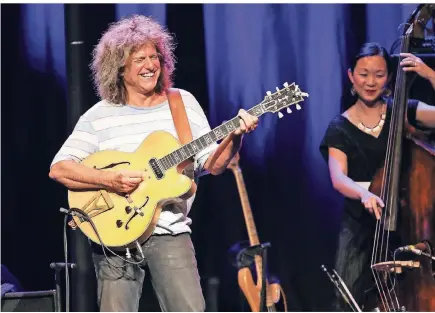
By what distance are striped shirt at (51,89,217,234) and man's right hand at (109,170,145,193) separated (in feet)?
0.53

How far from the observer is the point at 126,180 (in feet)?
13.3

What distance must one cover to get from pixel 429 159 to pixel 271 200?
112 centimetres

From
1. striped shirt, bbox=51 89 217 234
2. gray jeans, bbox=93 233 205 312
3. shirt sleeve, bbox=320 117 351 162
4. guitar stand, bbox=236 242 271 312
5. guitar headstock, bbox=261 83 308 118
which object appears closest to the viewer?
gray jeans, bbox=93 233 205 312

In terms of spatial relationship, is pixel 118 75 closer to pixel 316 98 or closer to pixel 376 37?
pixel 316 98

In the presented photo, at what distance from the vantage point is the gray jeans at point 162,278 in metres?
3.94

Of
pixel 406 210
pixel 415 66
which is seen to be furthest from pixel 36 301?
pixel 415 66

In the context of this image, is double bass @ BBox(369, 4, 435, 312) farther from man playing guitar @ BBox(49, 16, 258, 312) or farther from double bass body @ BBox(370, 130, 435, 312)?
man playing guitar @ BBox(49, 16, 258, 312)

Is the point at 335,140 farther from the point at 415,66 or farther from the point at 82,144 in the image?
the point at 82,144

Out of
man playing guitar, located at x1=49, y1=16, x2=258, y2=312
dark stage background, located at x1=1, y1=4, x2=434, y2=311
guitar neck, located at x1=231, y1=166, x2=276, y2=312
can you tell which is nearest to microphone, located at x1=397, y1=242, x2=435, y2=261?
dark stage background, located at x1=1, y1=4, x2=434, y2=311

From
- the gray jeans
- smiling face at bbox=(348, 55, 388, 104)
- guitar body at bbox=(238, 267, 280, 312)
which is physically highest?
smiling face at bbox=(348, 55, 388, 104)

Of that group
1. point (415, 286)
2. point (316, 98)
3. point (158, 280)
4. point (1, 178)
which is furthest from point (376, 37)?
point (1, 178)

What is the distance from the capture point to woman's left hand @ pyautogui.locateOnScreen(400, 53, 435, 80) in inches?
186

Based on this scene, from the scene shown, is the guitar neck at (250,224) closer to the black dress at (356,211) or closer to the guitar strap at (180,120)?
the black dress at (356,211)

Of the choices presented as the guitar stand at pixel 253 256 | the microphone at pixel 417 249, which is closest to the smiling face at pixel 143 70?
the guitar stand at pixel 253 256
